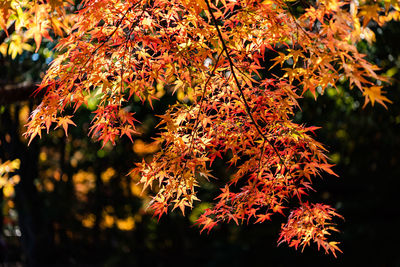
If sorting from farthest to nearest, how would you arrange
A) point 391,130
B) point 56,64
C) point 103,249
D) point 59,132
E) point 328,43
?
point 103,249 → point 59,132 → point 391,130 → point 56,64 → point 328,43

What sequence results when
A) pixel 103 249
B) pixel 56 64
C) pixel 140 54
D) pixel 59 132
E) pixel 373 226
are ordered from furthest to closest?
1. pixel 103 249
2. pixel 59 132
3. pixel 373 226
4. pixel 140 54
5. pixel 56 64

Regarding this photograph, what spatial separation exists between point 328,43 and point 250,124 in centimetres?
60

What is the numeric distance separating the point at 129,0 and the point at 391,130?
431 cm

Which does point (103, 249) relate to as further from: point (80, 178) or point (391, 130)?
point (391, 130)

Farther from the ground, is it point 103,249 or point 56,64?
point 56,64

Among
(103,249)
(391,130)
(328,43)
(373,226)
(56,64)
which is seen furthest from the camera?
(103,249)

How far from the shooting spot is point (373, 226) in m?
5.34

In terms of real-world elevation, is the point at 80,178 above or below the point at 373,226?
below

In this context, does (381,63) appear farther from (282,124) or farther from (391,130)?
(282,124)

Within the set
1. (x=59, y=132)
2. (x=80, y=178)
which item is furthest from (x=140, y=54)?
(x=80, y=178)

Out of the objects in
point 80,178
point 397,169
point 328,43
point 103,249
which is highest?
point 328,43

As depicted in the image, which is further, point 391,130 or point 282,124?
point 391,130

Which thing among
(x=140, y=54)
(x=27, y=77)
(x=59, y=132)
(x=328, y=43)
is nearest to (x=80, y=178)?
(x=59, y=132)

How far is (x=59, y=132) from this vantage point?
21.8 feet
